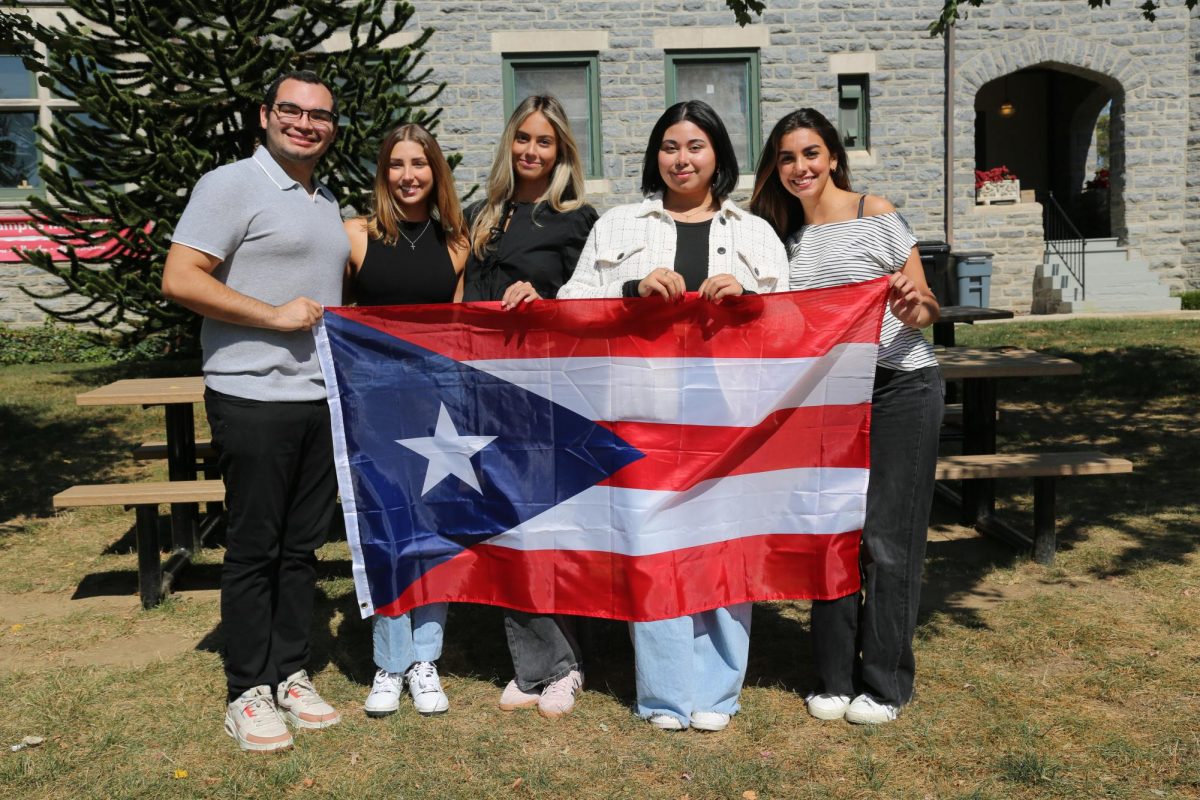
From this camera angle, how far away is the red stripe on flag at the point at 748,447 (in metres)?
4.02

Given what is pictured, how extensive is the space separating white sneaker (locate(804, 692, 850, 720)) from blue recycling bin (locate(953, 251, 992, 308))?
11.8 metres

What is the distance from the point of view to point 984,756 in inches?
147

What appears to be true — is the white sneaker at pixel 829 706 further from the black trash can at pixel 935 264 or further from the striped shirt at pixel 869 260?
the black trash can at pixel 935 264

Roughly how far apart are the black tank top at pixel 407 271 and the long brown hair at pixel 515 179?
0.50 ft

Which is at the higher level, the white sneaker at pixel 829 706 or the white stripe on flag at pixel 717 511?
the white stripe on flag at pixel 717 511

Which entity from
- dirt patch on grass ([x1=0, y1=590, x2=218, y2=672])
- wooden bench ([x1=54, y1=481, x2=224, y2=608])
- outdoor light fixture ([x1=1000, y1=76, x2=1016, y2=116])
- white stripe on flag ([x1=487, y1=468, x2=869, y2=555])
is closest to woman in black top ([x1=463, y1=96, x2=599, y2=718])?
white stripe on flag ([x1=487, y1=468, x2=869, y2=555])

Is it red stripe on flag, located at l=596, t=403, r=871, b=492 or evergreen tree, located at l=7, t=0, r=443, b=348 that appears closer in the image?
red stripe on flag, located at l=596, t=403, r=871, b=492

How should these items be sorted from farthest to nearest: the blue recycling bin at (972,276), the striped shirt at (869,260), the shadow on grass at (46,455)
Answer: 1. the blue recycling bin at (972,276)
2. the shadow on grass at (46,455)
3. the striped shirt at (869,260)

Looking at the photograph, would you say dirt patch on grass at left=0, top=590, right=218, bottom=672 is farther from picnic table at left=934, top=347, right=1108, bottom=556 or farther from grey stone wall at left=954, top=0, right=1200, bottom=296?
grey stone wall at left=954, top=0, right=1200, bottom=296

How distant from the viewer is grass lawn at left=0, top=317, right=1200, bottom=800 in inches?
143

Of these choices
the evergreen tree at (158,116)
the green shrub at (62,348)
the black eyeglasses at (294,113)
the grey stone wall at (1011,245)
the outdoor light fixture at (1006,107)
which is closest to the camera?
the black eyeglasses at (294,113)

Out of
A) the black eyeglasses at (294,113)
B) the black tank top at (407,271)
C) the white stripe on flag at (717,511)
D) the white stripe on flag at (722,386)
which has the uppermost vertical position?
the black eyeglasses at (294,113)

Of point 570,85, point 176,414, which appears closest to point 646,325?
point 176,414


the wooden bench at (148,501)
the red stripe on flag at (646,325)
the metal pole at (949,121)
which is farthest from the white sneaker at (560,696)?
the metal pole at (949,121)
